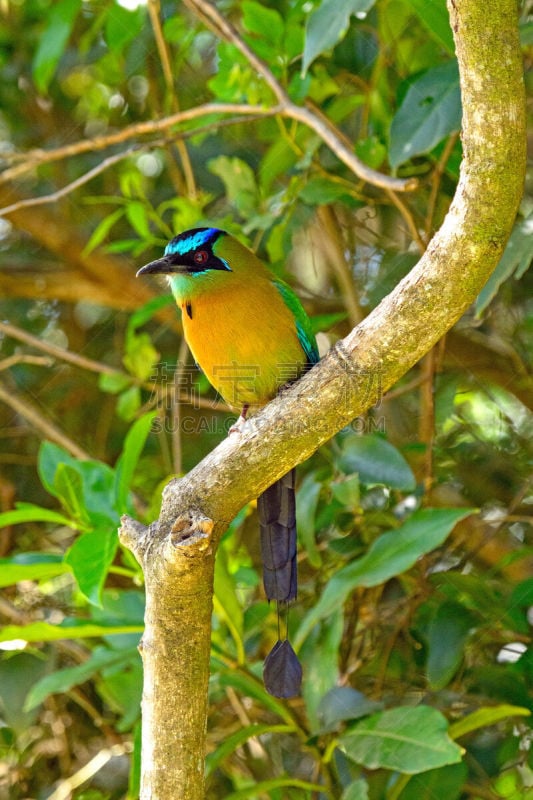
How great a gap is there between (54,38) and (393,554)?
2.13 m

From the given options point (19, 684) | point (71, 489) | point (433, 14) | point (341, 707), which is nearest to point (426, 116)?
point (433, 14)

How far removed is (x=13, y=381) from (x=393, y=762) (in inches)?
107

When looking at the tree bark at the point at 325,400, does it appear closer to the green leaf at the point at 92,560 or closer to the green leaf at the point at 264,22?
the green leaf at the point at 92,560

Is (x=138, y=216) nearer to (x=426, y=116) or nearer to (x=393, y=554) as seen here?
(x=426, y=116)

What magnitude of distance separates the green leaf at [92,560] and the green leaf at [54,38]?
1.78 m

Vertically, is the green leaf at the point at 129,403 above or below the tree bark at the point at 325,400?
above

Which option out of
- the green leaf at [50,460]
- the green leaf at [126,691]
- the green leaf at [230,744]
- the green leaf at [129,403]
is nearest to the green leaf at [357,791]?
the green leaf at [230,744]

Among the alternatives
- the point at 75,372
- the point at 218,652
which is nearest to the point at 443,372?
the point at 218,652

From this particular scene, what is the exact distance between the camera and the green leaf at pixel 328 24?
2336mm

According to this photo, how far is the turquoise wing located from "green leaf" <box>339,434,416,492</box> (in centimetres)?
28

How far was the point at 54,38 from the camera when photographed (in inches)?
132

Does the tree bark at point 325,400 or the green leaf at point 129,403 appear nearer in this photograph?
the tree bark at point 325,400

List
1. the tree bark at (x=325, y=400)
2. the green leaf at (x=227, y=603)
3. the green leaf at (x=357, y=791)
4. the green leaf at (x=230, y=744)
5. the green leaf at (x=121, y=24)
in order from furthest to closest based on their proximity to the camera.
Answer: the green leaf at (x=121, y=24), the green leaf at (x=227, y=603), the green leaf at (x=230, y=744), the green leaf at (x=357, y=791), the tree bark at (x=325, y=400)

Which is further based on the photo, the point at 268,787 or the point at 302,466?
the point at 302,466
